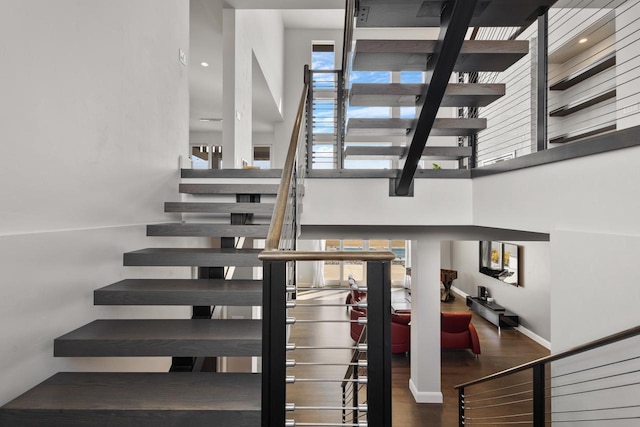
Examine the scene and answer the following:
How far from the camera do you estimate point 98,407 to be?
150cm

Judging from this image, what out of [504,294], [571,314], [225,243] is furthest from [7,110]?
[504,294]

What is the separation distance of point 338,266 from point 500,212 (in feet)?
30.4

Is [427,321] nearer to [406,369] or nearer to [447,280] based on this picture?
[406,369]

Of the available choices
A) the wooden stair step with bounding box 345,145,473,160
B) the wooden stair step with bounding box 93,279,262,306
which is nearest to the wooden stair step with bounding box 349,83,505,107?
the wooden stair step with bounding box 345,145,473,160

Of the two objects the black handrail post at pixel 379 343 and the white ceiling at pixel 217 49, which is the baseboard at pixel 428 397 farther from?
the white ceiling at pixel 217 49

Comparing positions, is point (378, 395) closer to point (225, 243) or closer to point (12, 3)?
point (225, 243)

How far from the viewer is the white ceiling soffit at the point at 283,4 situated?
16.0ft

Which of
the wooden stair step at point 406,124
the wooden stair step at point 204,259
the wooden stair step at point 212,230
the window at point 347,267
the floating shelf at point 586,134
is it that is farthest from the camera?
the window at point 347,267

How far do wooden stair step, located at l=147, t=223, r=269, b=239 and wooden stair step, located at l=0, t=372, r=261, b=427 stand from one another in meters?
1.20

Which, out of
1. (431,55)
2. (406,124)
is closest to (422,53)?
(431,55)

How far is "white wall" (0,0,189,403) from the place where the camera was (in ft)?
5.57

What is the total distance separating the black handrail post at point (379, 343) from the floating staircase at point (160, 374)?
1.70 feet

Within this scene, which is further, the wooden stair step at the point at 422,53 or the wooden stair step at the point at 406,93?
the wooden stair step at the point at 406,93

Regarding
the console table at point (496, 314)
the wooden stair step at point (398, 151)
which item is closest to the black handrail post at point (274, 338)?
the wooden stair step at point (398, 151)
